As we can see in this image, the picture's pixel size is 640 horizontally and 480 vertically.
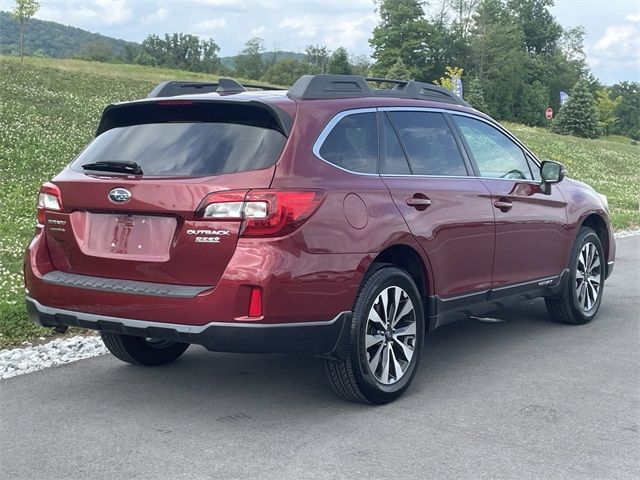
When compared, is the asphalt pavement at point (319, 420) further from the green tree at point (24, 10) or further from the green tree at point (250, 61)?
the green tree at point (250, 61)

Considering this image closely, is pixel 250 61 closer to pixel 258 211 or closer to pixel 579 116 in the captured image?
pixel 579 116

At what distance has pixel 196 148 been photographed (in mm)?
4379

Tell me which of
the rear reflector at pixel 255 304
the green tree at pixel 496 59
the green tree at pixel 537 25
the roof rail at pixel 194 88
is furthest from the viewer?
the green tree at pixel 537 25

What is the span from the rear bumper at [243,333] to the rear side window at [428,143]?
1.34 m

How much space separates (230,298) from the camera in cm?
403

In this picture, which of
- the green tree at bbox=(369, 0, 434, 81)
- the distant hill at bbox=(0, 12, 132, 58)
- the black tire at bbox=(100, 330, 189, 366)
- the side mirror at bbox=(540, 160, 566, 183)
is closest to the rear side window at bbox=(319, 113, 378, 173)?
the black tire at bbox=(100, 330, 189, 366)

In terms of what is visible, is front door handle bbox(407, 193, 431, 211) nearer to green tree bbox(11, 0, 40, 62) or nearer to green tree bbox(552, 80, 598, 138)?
green tree bbox(11, 0, 40, 62)

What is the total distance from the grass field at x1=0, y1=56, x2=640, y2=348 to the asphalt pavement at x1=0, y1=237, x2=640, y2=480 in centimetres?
158

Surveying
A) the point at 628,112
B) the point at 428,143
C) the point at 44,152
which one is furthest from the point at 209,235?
the point at 628,112

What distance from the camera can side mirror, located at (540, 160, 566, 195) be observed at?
635cm

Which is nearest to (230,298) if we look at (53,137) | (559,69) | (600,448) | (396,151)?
(396,151)

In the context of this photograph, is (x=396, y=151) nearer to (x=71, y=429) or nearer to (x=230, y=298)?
(x=230, y=298)

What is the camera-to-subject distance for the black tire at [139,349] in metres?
5.31

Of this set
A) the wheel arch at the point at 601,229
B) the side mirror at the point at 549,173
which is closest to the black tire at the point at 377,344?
the side mirror at the point at 549,173
